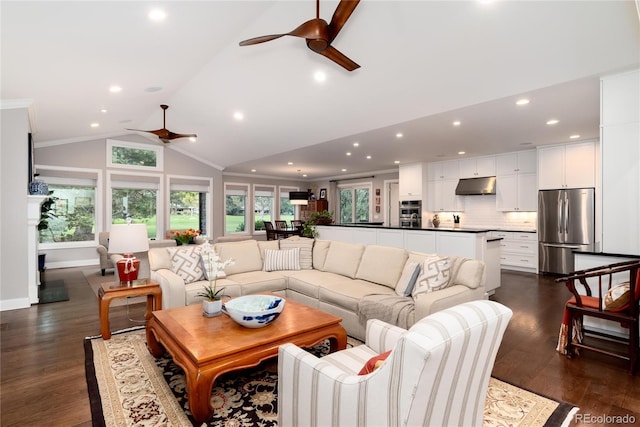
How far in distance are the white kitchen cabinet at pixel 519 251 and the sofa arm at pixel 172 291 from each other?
236 inches

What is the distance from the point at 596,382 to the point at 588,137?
16.6ft

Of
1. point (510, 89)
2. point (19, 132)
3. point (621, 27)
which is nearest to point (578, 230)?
point (510, 89)

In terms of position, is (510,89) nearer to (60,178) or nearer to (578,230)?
(578,230)

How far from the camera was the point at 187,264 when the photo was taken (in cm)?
385

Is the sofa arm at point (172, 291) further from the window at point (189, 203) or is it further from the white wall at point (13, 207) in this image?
the window at point (189, 203)

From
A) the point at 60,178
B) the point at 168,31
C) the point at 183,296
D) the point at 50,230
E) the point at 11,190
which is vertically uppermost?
the point at 168,31

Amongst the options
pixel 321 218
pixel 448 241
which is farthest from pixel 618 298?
pixel 321 218

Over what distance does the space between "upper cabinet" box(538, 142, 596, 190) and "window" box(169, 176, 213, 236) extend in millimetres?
8665

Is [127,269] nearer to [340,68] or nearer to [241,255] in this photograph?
[241,255]

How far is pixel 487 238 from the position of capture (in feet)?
15.8

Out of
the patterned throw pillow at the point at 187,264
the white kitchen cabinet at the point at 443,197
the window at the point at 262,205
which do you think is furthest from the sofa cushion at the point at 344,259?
the window at the point at 262,205

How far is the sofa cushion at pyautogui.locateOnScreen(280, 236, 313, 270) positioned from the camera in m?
4.61

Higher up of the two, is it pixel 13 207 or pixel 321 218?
pixel 13 207

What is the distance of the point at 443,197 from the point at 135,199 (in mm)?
8206
